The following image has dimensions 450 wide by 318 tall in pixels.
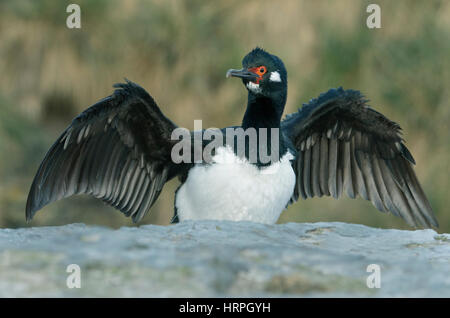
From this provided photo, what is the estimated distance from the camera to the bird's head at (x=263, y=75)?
273 cm

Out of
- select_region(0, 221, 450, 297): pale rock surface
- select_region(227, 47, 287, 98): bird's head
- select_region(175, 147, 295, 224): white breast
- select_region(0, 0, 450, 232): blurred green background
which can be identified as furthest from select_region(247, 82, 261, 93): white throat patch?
select_region(0, 0, 450, 232): blurred green background

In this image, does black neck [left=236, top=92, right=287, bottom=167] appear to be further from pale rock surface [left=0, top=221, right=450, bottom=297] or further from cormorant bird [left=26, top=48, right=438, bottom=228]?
pale rock surface [left=0, top=221, right=450, bottom=297]

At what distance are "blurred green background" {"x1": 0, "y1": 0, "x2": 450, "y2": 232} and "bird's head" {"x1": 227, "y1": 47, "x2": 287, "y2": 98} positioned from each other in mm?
2724

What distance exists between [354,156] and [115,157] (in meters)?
1.18

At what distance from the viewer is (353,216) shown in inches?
216

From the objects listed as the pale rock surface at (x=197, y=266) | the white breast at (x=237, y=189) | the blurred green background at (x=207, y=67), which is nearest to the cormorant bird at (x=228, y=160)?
the white breast at (x=237, y=189)

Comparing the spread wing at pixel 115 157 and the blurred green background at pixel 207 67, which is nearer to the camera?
the spread wing at pixel 115 157

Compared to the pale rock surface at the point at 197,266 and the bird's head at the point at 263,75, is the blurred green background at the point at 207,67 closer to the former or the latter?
the bird's head at the point at 263,75

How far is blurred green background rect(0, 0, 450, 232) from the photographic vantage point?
17.9 ft

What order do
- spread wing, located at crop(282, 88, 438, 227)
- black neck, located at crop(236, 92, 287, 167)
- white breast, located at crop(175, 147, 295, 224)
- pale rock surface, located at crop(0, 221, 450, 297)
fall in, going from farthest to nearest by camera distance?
spread wing, located at crop(282, 88, 438, 227) < black neck, located at crop(236, 92, 287, 167) < white breast, located at crop(175, 147, 295, 224) < pale rock surface, located at crop(0, 221, 450, 297)

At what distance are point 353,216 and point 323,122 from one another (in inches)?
94.5

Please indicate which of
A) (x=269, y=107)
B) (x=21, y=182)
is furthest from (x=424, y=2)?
(x=21, y=182)

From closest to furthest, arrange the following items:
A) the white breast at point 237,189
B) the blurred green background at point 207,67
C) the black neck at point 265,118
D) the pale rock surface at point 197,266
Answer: the pale rock surface at point 197,266 < the white breast at point 237,189 < the black neck at point 265,118 < the blurred green background at point 207,67
